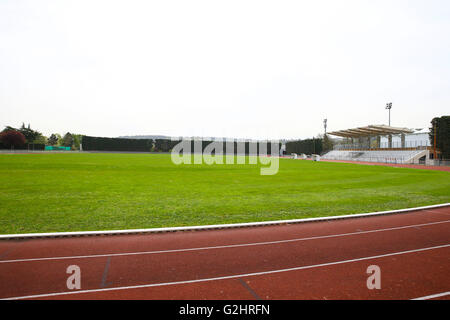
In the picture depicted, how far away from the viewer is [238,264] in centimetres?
531

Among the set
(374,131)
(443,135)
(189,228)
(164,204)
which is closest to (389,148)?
(374,131)

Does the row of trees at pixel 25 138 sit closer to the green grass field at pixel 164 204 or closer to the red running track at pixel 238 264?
the green grass field at pixel 164 204

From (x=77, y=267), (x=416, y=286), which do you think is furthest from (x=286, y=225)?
(x=77, y=267)

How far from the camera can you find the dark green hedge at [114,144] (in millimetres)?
82606

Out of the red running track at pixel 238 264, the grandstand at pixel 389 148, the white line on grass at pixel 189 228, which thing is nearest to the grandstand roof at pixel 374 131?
the grandstand at pixel 389 148

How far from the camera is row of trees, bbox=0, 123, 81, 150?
74125 millimetres

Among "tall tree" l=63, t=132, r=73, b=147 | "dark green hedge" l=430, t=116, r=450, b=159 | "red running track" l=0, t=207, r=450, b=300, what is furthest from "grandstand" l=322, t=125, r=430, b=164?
"tall tree" l=63, t=132, r=73, b=147

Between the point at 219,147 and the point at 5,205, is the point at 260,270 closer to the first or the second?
the point at 5,205

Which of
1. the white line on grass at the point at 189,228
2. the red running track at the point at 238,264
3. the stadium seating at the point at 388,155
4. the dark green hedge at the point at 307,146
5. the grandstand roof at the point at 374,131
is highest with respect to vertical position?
the grandstand roof at the point at 374,131

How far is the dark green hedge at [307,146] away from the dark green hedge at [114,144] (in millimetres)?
49960

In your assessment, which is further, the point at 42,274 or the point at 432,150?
the point at 432,150
